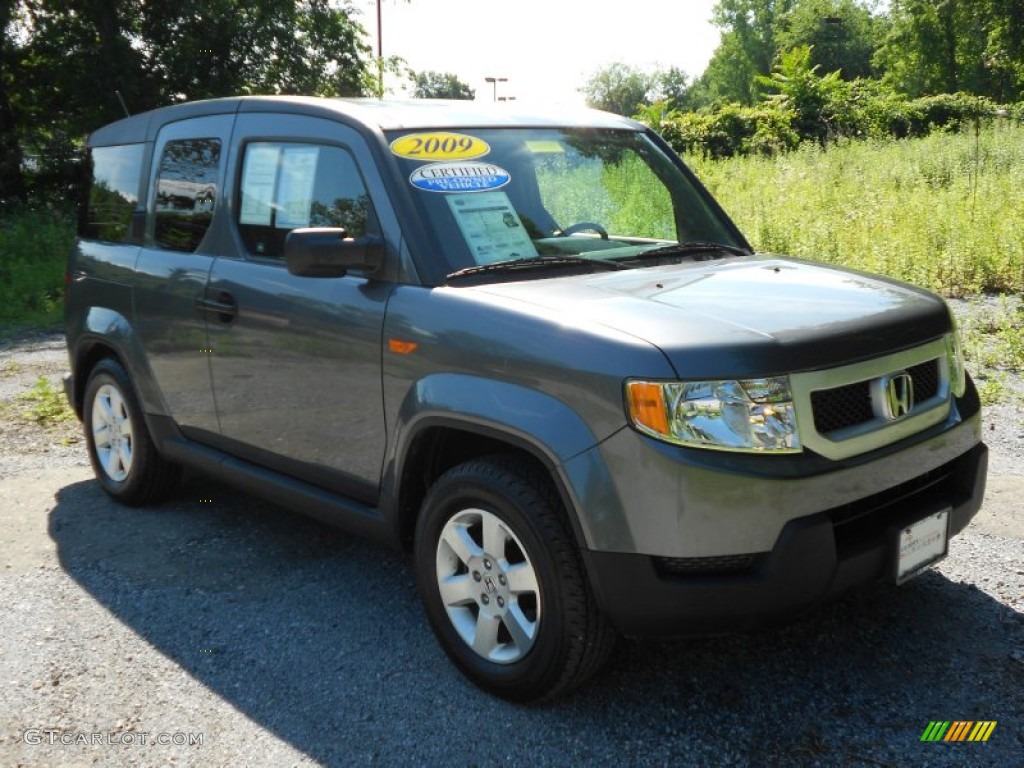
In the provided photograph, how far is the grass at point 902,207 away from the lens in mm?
9438

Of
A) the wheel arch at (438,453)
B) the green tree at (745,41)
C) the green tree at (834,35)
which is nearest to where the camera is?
the wheel arch at (438,453)

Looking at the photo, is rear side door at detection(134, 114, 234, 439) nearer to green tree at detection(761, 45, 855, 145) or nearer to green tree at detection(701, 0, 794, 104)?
green tree at detection(761, 45, 855, 145)

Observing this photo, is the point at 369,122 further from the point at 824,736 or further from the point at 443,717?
the point at 824,736

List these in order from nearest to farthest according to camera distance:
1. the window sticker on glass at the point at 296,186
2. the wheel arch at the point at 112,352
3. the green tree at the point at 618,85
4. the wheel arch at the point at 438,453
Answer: the wheel arch at the point at 438,453 < the window sticker on glass at the point at 296,186 < the wheel arch at the point at 112,352 < the green tree at the point at 618,85

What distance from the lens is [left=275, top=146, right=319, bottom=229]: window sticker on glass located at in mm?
3982

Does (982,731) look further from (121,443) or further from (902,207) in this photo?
(902,207)

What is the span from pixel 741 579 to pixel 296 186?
2340 millimetres

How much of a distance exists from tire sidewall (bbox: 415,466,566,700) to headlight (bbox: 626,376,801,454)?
507 millimetres

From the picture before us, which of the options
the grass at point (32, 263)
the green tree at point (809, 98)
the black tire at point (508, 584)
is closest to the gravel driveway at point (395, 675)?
the black tire at point (508, 584)

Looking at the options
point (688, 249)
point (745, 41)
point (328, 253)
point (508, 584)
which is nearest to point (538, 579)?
point (508, 584)

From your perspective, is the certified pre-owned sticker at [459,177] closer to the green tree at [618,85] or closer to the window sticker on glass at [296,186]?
the window sticker on glass at [296,186]

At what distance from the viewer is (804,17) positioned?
7888 centimetres

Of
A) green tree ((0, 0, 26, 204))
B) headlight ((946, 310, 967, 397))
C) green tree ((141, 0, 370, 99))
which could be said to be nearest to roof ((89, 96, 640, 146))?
headlight ((946, 310, 967, 397))

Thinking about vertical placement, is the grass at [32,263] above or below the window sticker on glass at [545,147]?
below
